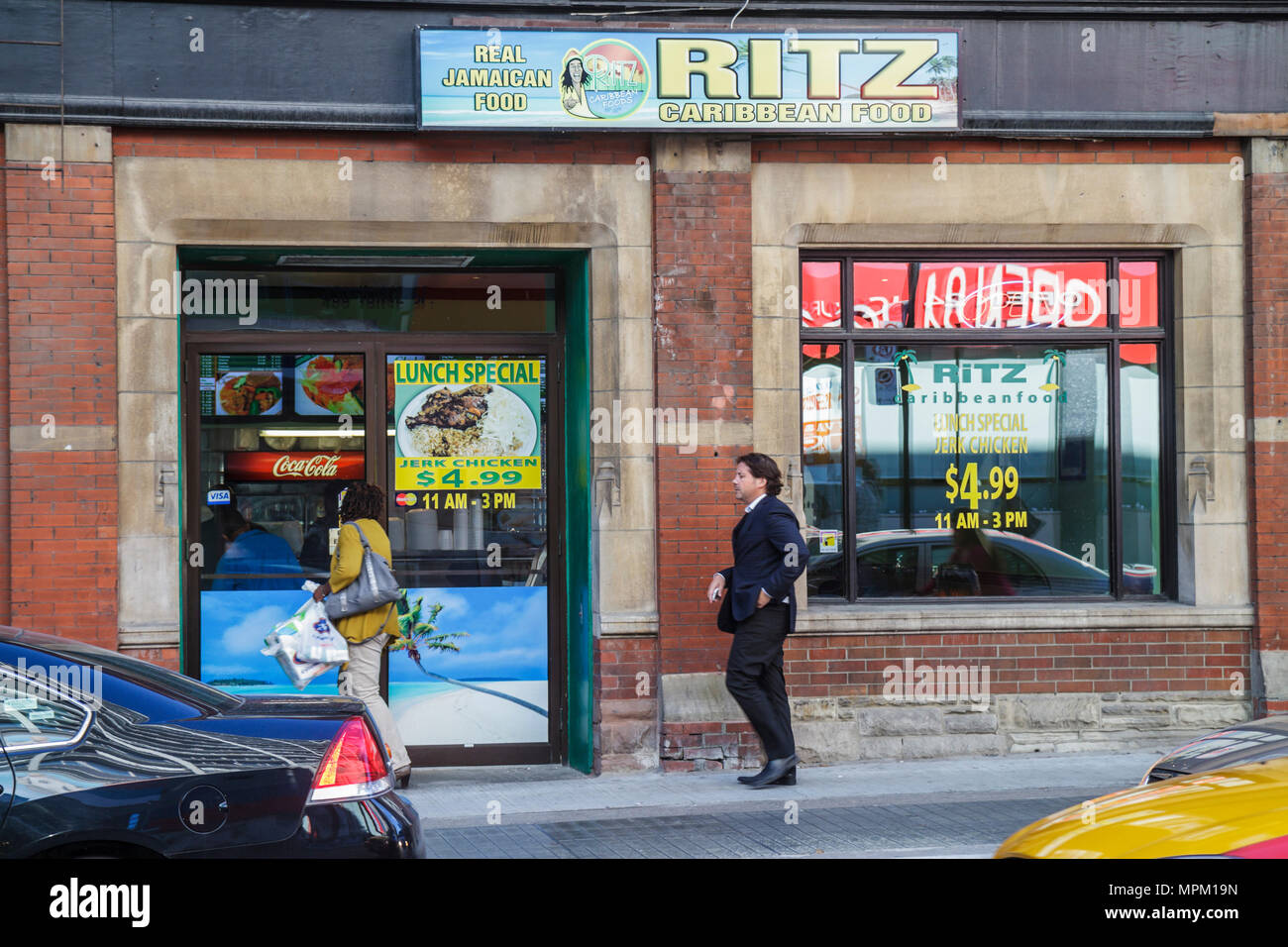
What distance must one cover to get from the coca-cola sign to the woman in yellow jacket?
1.04 meters

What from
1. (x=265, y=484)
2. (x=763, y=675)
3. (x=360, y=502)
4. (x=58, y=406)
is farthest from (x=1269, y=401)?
(x=58, y=406)

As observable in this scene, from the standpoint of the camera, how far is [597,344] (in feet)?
30.5

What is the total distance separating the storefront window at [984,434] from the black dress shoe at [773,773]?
5.16 feet

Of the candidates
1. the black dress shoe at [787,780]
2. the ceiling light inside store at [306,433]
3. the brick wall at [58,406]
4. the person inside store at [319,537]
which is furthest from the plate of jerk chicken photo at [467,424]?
the black dress shoe at [787,780]

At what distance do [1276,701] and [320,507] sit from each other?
6985mm

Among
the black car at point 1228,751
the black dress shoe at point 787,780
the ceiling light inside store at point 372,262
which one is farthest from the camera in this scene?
the ceiling light inside store at point 372,262

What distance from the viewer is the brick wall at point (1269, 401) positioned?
31.6 ft

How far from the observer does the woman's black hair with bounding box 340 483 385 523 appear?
8516mm

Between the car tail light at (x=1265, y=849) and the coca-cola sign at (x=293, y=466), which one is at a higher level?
the coca-cola sign at (x=293, y=466)

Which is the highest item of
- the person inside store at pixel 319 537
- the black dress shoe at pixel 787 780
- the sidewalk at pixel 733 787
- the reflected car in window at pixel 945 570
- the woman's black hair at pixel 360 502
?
the woman's black hair at pixel 360 502

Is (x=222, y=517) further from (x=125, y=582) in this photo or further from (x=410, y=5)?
(x=410, y=5)

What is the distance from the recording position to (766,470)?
840 centimetres

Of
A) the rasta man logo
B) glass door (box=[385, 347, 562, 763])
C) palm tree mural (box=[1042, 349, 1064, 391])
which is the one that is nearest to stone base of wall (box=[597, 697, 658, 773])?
glass door (box=[385, 347, 562, 763])

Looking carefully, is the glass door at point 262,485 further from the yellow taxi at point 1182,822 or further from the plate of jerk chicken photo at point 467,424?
the yellow taxi at point 1182,822
